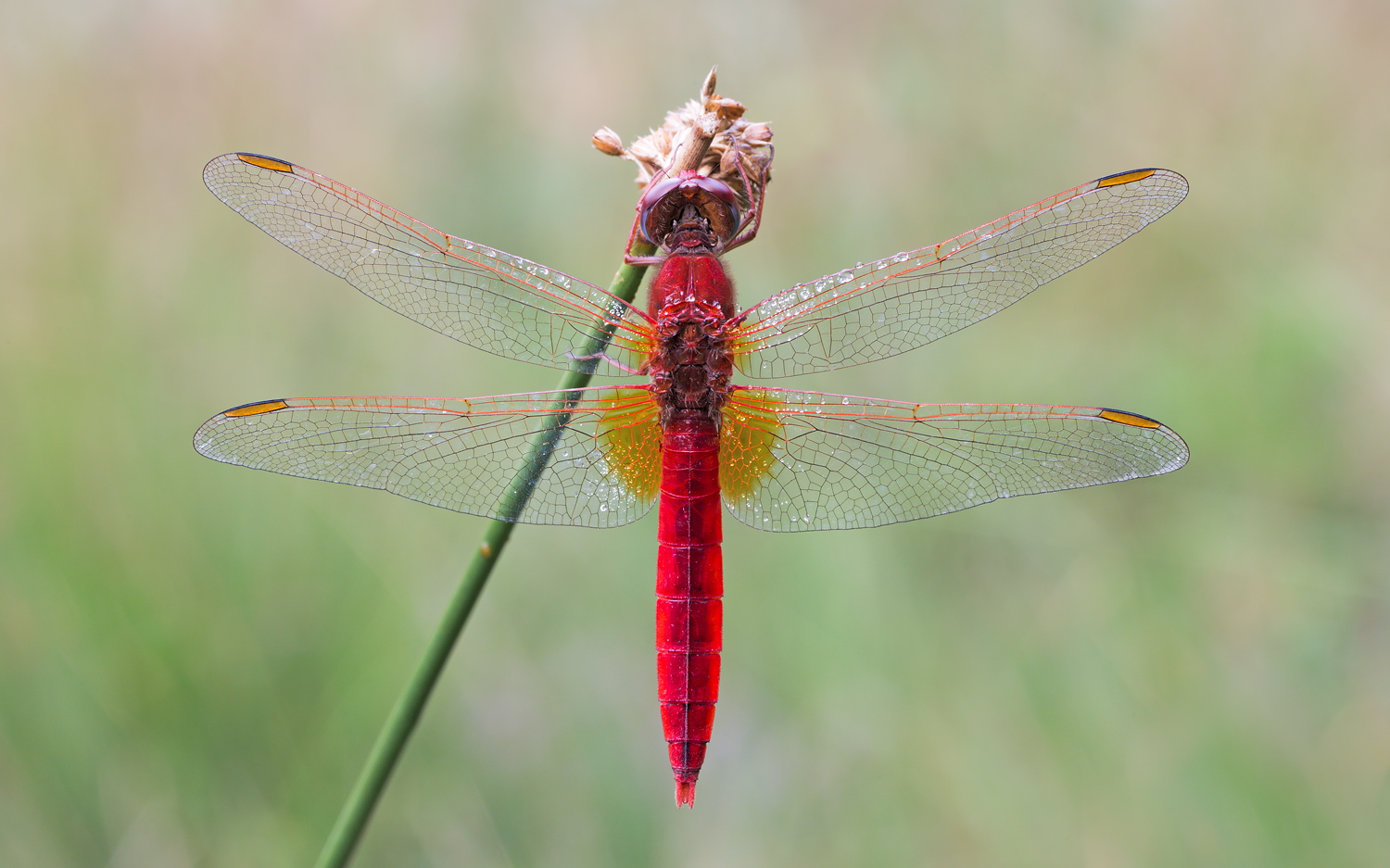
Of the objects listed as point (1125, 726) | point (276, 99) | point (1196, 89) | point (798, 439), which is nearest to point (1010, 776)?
point (1125, 726)

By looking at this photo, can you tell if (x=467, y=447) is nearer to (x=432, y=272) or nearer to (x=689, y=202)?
(x=432, y=272)

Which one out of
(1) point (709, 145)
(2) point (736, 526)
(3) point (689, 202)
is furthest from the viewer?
(2) point (736, 526)

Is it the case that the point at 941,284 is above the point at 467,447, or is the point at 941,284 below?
above

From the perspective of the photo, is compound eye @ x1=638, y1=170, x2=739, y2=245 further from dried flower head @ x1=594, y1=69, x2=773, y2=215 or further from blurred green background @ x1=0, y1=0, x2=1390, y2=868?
blurred green background @ x1=0, y1=0, x2=1390, y2=868

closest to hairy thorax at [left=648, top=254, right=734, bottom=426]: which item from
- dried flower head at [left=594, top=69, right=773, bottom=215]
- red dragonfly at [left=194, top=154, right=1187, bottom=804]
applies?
red dragonfly at [left=194, top=154, right=1187, bottom=804]

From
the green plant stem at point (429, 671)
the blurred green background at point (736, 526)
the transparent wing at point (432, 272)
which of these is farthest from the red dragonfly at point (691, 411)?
the blurred green background at point (736, 526)

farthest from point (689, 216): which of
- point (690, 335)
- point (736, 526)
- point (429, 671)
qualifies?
point (736, 526)

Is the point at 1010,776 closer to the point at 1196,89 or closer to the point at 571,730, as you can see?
the point at 571,730
